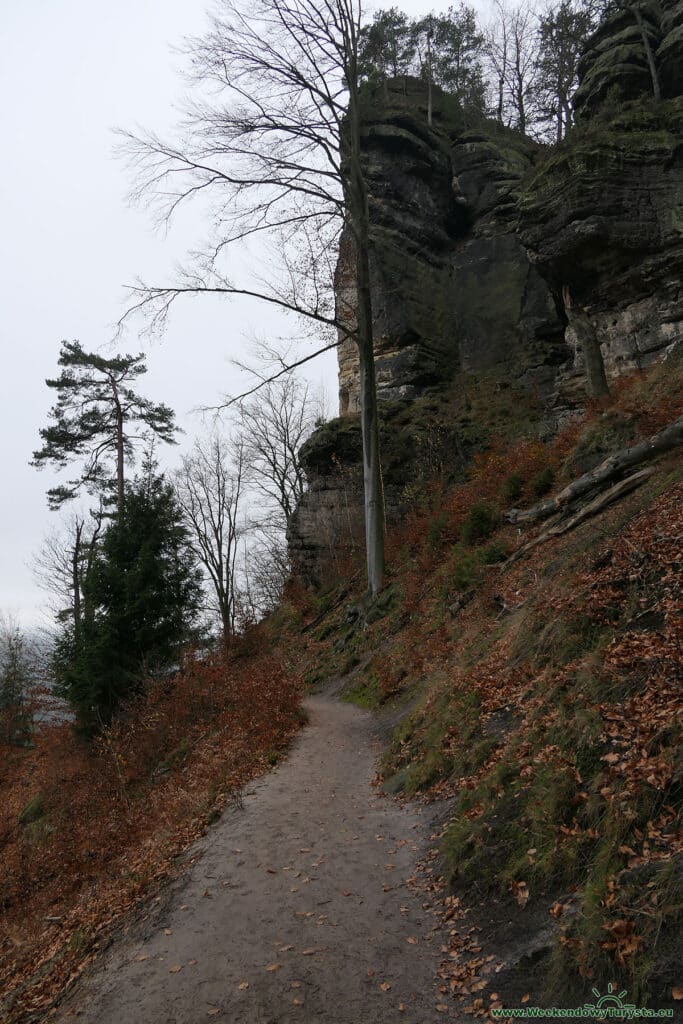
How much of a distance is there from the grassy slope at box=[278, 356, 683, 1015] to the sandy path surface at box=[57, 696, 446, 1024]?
0.40 metres

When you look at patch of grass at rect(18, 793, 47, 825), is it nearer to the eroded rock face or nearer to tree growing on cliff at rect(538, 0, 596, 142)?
the eroded rock face

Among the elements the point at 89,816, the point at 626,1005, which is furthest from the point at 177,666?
the point at 626,1005

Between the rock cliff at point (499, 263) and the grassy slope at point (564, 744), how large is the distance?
22.7 ft

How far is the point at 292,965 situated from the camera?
13.9 feet

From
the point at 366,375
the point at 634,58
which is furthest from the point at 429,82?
the point at 366,375

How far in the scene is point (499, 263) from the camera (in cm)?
2434

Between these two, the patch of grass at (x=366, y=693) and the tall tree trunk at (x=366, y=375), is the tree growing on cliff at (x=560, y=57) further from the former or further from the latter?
the patch of grass at (x=366, y=693)

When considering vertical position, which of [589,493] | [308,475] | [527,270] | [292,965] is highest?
[527,270]

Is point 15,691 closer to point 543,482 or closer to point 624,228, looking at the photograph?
point 543,482

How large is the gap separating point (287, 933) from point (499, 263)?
2469cm

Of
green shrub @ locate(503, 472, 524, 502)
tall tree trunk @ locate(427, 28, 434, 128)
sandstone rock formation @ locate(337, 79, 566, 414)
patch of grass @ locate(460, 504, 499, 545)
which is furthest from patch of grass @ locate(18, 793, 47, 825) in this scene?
tall tree trunk @ locate(427, 28, 434, 128)

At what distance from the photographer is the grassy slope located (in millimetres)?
3213

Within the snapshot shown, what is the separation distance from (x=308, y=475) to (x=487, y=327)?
914 cm

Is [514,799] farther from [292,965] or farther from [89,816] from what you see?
[89,816]
